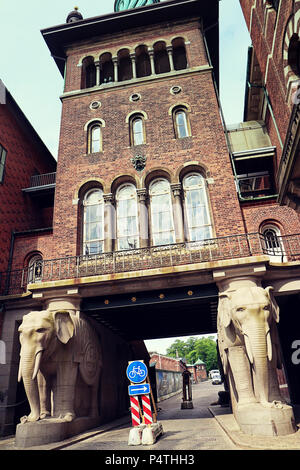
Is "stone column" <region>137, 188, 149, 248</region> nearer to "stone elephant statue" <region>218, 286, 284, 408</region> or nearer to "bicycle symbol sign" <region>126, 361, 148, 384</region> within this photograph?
"stone elephant statue" <region>218, 286, 284, 408</region>

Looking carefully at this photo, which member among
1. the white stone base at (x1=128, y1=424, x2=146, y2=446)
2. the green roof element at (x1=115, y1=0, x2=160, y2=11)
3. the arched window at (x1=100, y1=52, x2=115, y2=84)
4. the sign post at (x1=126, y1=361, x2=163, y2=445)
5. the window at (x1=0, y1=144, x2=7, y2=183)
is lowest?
the white stone base at (x1=128, y1=424, x2=146, y2=446)

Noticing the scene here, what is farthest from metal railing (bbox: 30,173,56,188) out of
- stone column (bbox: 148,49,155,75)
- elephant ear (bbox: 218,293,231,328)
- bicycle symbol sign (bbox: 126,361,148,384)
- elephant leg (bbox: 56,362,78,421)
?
bicycle symbol sign (bbox: 126,361,148,384)

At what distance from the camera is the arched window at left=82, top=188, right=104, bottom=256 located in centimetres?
1302

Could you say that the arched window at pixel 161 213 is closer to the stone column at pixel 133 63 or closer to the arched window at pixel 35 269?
the arched window at pixel 35 269

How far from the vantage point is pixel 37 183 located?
17750 mm

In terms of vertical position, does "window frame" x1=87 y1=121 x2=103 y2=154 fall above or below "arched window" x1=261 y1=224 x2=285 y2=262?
above

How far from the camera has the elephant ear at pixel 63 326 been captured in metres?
9.78

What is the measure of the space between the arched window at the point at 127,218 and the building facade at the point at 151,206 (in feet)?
0.15

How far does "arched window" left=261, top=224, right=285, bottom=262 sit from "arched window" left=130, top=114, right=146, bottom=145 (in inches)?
267

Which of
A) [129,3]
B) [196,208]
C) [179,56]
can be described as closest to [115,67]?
[179,56]

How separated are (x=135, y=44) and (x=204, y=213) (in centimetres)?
1106

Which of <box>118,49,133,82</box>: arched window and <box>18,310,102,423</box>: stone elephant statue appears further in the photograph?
<box>118,49,133,82</box>: arched window

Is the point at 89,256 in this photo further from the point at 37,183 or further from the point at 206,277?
the point at 37,183
